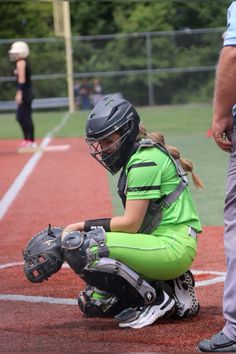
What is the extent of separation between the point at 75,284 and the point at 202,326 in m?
1.46

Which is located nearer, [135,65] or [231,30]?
[231,30]

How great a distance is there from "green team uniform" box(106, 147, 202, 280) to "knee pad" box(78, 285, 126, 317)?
32 cm

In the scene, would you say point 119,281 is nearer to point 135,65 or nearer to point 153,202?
point 153,202

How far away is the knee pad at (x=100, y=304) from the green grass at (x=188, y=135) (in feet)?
11.9

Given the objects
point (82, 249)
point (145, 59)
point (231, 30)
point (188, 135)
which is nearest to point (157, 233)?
point (82, 249)

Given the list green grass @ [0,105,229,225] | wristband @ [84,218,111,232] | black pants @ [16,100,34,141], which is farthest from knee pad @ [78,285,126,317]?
black pants @ [16,100,34,141]

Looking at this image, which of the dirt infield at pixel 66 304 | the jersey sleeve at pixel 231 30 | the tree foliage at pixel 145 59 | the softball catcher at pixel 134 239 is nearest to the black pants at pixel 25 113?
the dirt infield at pixel 66 304

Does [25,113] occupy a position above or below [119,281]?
below

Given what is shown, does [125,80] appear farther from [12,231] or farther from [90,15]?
[12,231]

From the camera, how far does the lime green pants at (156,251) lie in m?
4.98

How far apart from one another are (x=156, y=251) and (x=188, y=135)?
15.1 m

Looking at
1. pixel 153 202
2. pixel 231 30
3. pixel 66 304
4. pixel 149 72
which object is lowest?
pixel 149 72

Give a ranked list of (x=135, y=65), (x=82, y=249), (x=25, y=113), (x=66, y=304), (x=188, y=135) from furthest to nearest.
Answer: (x=135, y=65)
(x=188, y=135)
(x=25, y=113)
(x=66, y=304)
(x=82, y=249)

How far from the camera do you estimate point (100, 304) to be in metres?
5.32
